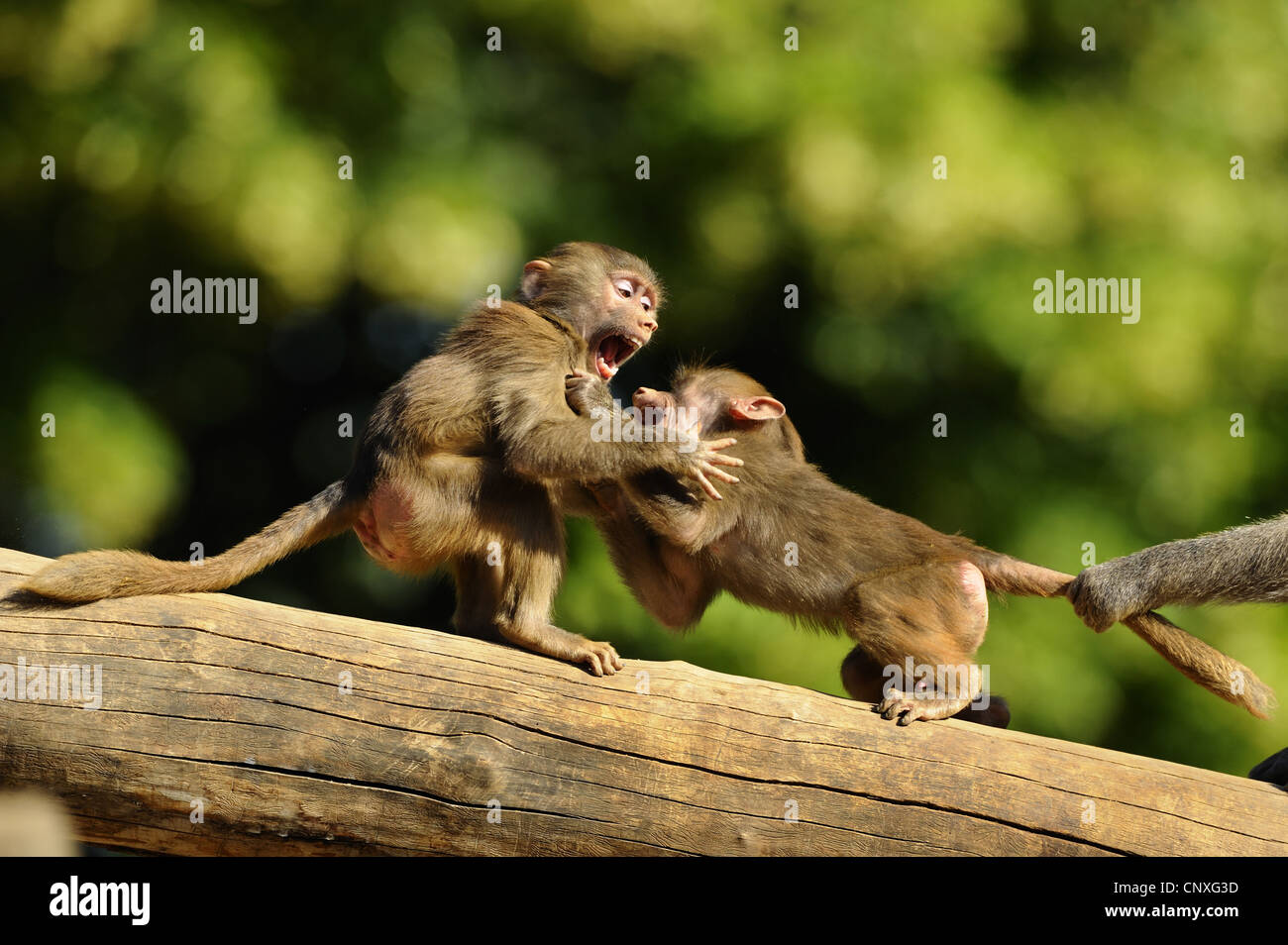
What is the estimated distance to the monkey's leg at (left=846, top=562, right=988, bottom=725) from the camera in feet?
15.5

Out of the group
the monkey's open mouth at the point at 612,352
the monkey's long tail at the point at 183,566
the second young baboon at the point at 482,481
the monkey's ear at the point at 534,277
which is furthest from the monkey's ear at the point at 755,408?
the monkey's long tail at the point at 183,566

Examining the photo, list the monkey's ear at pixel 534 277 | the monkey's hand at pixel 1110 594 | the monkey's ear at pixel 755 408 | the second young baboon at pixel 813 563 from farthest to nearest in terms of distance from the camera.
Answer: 1. the monkey's ear at pixel 534 277
2. the monkey's ear at pixel 755 408
3. the monkey's hand at pixel 1110 594
4. the second young baboon at pixel 813 563

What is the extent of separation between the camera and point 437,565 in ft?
16.8

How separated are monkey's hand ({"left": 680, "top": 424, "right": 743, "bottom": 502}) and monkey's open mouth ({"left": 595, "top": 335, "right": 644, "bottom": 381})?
72cm

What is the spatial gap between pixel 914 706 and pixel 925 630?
1.21 feet

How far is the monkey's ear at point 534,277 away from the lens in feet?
18.4

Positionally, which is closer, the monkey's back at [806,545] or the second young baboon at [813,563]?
the second young baboon at [813,563]

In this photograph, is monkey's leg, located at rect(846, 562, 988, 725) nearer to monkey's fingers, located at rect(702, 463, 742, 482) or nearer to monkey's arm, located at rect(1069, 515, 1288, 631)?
monkey's arm, located at rect(1069, 515, 1288, 631)

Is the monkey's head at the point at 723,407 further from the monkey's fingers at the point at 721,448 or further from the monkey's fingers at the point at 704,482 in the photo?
the monkey's fingers at the point at 704,482

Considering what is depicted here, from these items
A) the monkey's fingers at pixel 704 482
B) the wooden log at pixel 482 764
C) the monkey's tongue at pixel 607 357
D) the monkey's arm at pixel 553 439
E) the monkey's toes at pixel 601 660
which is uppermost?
the monkey's tongue at pixel 607 357

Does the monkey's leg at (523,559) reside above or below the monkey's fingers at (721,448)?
below

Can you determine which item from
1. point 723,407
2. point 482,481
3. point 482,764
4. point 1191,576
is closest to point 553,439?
point 482,481

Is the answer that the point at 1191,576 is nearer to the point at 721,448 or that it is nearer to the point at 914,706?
the point at 914,706

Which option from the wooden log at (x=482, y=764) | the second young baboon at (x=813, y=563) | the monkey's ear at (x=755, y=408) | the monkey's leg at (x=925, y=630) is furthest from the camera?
the monkey's ear at (x=755, y=408)
